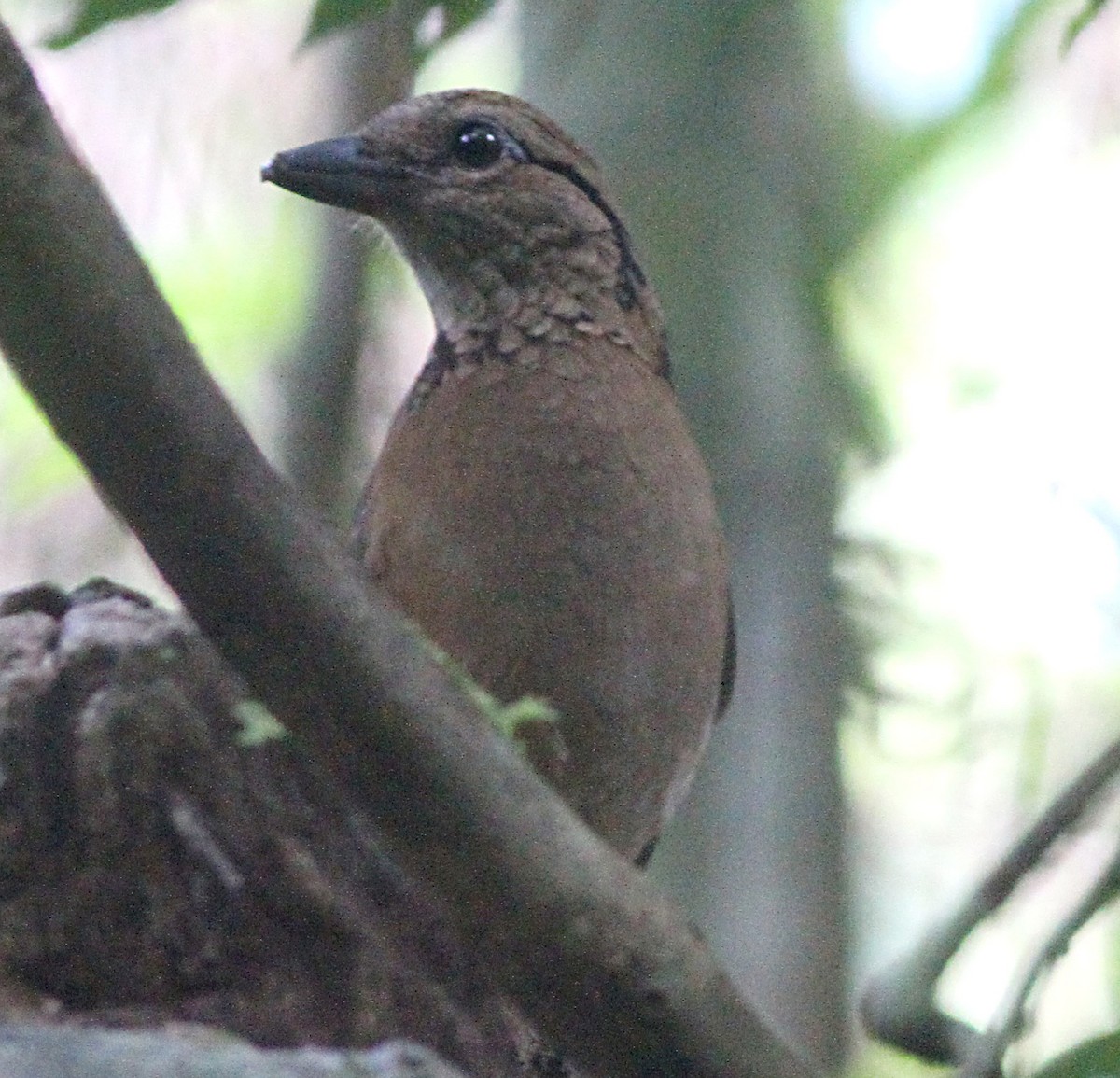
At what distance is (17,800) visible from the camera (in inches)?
104

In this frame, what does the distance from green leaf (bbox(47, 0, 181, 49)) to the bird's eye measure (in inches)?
34.6

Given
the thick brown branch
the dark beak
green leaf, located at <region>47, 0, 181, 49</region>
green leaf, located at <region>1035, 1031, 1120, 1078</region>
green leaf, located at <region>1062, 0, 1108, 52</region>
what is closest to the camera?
the thick brown branch

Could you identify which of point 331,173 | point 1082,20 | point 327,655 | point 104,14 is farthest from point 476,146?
point 327,655

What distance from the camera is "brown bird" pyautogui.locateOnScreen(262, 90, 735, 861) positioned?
3209mm

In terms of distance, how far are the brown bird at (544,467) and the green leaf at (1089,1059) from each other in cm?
111

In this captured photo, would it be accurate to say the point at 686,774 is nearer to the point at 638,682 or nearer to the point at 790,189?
the point at 638,682

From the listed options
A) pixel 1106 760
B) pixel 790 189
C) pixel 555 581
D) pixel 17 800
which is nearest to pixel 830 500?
pixel 790 189

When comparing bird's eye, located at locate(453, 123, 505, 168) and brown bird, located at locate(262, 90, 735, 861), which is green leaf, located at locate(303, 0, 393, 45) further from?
bird's eye, located at locate(453, 123, 505, 168)

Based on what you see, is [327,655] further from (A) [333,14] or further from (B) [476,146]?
(B) [476,146]

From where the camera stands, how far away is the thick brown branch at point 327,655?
1805 millimetres

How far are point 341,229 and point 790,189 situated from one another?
36.8 inches

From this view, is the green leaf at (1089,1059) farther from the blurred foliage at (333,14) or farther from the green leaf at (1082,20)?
the blurred foliage at (333,14)

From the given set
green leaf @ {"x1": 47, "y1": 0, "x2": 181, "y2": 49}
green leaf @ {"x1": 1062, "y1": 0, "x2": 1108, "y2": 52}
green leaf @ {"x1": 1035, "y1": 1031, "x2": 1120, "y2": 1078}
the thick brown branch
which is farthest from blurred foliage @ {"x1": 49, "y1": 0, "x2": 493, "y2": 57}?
green leaf @ {"x1": 1035, "y1": 1031, "x2": 1120, "y2": 1078}

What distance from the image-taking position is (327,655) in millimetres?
1970
